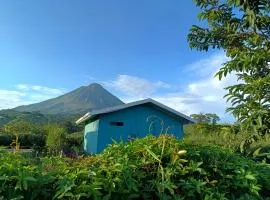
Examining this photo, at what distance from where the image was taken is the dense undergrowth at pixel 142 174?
2830mm

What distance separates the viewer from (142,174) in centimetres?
334

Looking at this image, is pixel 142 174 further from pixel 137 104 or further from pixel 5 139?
pixel 5 139

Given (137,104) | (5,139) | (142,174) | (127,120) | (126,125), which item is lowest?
(142,174)

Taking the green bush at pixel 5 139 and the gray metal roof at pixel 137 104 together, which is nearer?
the gray metal roof at pixel 137 104

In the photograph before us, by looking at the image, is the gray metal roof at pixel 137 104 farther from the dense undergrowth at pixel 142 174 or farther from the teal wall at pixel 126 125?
the dense undergrowth at pixel 142 174

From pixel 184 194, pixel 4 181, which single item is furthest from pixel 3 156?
pixel 184 194

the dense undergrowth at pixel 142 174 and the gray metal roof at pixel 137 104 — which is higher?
the gray metal roof at pixel 137 104

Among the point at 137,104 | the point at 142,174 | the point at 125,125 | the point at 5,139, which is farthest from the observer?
the point at 5,139

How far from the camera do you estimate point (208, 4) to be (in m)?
6.22

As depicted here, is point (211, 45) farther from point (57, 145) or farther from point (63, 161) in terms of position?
point (57, 145)

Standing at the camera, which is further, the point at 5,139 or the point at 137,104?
the point at 5,139

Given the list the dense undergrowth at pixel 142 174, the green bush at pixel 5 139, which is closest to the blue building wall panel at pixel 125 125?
the green bush at pixel 5 139

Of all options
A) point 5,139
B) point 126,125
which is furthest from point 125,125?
point 5,139

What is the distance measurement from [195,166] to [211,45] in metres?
3.09
